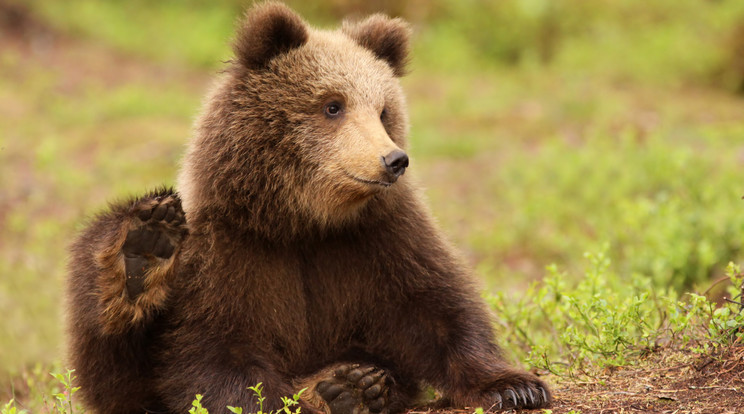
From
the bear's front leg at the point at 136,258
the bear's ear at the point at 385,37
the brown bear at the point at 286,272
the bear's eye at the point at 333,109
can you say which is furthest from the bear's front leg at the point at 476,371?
the bear's ear at the point at 385,37

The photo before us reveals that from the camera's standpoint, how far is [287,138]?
453 centimetres

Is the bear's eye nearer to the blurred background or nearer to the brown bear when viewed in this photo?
the brown bear

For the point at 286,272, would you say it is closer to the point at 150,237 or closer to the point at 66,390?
the point at 150,237

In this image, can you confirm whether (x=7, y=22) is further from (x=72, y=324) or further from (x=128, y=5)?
(x=72, y=324)

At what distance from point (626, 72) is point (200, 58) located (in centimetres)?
847

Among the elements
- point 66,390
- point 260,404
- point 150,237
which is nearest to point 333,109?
point 150,237

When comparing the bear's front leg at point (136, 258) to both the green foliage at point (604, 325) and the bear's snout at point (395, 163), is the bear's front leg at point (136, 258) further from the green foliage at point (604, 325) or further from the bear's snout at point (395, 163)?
the green foliage at point (604, 325)

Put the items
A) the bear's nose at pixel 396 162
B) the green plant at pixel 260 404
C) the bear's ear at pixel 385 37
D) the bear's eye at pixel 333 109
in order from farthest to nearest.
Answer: the bear's ear at pixel 385 37 < the bear's eye at pixel 333 109 < the bear's nose at pixel 396 162 < the green plant at pixel 260 404

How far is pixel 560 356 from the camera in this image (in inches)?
200

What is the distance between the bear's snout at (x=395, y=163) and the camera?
13.5 ft

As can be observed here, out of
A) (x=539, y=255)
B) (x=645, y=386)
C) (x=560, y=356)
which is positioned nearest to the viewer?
(x=645, y=386)

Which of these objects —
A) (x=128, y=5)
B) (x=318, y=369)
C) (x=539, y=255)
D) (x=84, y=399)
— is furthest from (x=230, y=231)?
(x=128, y=5)

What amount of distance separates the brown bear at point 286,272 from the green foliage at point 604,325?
497 millimetres

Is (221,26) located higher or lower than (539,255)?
higher
